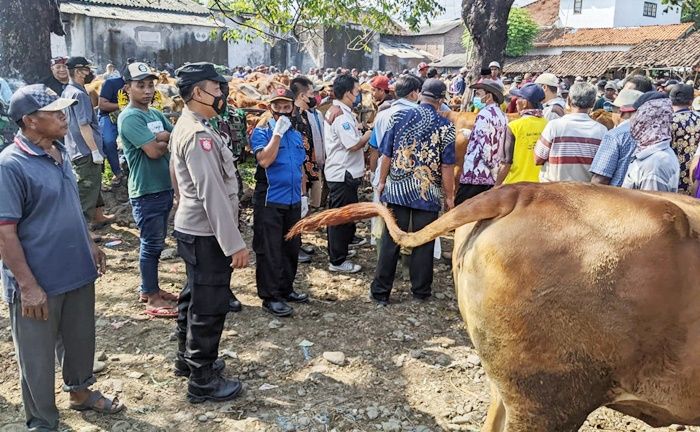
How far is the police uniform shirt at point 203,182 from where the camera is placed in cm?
333

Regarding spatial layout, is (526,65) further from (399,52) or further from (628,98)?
(628,98)

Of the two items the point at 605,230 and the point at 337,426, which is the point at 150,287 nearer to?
the point at 337,426

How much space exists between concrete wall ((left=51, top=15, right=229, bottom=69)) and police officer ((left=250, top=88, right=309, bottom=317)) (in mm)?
23387

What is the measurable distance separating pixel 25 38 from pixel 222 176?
158 inches

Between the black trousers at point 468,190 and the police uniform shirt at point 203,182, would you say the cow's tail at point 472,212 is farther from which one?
the black trousers at point 468,190

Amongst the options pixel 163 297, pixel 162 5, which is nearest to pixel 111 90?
pixel 163 297

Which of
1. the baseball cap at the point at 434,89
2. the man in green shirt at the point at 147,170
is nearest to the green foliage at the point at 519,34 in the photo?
the baseball cap at the point at 434,89

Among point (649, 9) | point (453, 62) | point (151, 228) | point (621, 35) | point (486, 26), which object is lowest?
point (151, 228)

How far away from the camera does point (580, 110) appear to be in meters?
4.98

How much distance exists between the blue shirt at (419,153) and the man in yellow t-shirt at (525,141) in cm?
85

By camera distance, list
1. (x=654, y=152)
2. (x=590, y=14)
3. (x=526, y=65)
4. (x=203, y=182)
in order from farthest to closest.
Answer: (x=590, y=14)
(x=526, y=65)
(x=654, y=152)
(x=203, y=182)

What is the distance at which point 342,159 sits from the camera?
19.6 ft

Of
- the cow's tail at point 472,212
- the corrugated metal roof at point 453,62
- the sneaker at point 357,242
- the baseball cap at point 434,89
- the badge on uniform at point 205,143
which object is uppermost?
the corrugated metal roof at point 453,62

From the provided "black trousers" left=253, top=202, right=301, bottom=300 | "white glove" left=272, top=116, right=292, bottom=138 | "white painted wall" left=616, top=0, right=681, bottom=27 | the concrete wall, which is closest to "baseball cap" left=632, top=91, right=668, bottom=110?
"white glove" left=272, top=116, right=292, bottom=138
